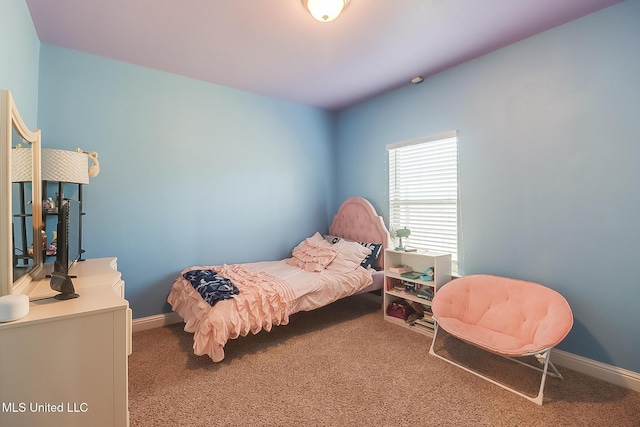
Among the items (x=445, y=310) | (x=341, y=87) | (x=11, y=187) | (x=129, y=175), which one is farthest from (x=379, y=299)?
(x=11, y=187)

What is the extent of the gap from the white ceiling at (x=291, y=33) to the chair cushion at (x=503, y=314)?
2053mm

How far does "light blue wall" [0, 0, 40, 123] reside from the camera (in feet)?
5.29

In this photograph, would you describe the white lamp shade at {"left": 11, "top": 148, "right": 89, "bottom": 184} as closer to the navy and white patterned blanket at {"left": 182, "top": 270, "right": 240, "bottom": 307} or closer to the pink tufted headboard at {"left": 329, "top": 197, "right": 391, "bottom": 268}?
the navy and white patterned blanket at {"left": 182, "top": 270, "right": 240, "bottom": 307}

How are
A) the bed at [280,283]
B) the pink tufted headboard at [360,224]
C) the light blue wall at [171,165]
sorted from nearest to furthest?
the bed at [280,283]
the light blue wall at [171,165]
the pink tufted headboard at [360,224]

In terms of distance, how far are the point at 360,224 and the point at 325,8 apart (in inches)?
98.5

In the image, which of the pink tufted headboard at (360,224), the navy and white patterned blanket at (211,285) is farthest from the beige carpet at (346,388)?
the pink tufted headboard at (360,224)

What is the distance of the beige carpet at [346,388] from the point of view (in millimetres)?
1729

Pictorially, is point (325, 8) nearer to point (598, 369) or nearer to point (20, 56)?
point (20, 56)

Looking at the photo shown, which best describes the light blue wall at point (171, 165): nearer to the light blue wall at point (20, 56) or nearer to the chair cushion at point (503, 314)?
the light blue wall at point (20, 56)

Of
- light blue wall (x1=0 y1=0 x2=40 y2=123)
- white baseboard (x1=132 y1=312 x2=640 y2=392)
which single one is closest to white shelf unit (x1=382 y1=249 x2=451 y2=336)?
white baseboard (x1=132 y1=312 x2=640 y2=392)

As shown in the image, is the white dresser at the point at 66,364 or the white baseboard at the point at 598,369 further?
the white baseboard at the point at 598,369

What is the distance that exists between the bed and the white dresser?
0.92 meters

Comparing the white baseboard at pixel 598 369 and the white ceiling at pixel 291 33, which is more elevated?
the white ceiling at pixel 291 33

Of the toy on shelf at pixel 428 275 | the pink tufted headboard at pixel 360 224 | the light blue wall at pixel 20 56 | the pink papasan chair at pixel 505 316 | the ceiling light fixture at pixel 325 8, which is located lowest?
the pink papasan chair at pixel 505 316
